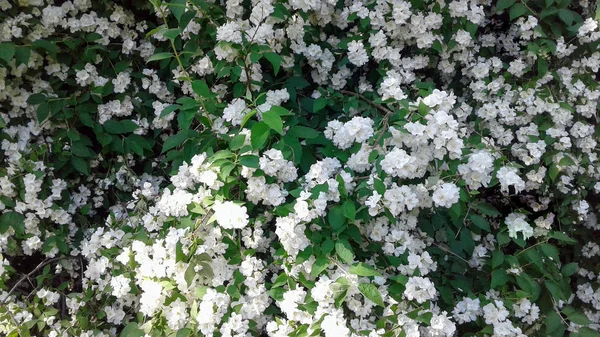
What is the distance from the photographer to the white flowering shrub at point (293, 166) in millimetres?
1717

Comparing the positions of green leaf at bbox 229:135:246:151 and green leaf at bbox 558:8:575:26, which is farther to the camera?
green leaf at bbox 558:8:575:26

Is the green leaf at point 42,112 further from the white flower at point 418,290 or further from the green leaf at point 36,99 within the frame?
the white flower at point 418,290

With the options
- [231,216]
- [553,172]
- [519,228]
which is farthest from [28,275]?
[553,172]

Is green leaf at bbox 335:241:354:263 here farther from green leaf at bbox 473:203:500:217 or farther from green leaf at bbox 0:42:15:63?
green leaf at bbox 0:42:15:63

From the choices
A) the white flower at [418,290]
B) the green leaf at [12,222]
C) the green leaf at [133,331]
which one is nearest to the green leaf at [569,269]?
the white flower at [418,290]

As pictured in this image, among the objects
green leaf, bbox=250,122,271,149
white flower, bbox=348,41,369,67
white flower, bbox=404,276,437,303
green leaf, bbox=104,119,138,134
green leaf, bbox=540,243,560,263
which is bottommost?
green leaf, bbox=540,243,560,263

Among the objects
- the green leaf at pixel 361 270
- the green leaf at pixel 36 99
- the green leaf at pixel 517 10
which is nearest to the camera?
the green leaf at pixel 361 270

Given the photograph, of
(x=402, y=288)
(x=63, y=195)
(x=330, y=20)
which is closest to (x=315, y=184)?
(x=402, y=288)

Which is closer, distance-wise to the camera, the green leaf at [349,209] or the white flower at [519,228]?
the green leaf at [349,209]

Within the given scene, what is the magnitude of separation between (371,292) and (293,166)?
473 millimetres

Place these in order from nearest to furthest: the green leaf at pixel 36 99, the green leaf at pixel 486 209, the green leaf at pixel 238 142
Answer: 1. the green leaf at pixel 238 142
2. the green leaf at pixel 486 209
3. the green leaf at pixel 36 99

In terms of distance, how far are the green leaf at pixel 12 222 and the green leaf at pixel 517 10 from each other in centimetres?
211

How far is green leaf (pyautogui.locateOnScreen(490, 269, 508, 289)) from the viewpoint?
6.64 ft

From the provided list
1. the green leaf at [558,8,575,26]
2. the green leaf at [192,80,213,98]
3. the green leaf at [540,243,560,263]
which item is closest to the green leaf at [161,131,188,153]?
the green leaf at [192,80,213,98]
